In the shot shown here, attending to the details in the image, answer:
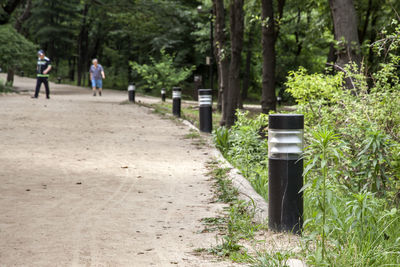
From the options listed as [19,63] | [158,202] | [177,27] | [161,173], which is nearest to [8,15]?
[19,63]

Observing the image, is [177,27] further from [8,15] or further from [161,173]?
[161,173]

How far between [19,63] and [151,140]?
58.6 feet

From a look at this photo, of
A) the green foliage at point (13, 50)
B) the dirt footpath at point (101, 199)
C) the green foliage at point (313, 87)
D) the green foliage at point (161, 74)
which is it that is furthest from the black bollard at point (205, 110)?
the green foliage at point (161, 74)

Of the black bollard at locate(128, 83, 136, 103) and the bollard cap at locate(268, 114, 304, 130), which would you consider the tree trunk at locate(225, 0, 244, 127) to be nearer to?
the bollard cap at locate(268, 114, 304, 130)

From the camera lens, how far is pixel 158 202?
691cm

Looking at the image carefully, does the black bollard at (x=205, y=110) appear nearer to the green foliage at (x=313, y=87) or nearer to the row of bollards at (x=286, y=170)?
the green foliage at (x=313, y=87)

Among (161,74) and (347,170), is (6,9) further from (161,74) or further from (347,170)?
(347,170)

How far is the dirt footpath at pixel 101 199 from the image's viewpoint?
4828 millimetres

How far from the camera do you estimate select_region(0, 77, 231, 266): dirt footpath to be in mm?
4828

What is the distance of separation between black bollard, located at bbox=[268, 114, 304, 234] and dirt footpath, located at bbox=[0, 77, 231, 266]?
733mm

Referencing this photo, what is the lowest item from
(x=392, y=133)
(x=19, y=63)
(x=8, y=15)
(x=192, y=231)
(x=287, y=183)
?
(x=192, y=231)

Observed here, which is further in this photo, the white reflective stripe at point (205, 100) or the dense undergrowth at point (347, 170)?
the white reflective stripe at point (205, 100)

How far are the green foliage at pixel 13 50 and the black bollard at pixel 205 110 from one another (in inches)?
655

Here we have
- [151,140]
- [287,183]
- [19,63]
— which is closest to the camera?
[287,183]
